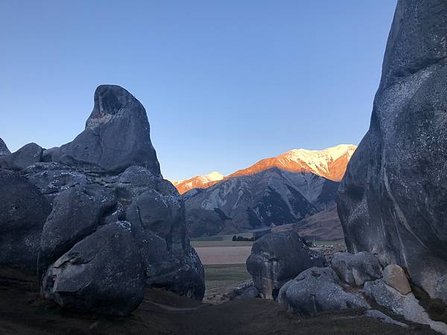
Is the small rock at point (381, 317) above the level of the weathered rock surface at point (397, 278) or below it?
below

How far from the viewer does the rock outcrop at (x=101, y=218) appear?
2009 centimetres

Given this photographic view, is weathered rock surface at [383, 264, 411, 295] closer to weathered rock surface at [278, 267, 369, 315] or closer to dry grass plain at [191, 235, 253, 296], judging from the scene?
weathered rock surface at [278, 267, 369, 315]

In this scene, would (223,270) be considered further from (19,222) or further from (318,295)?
(19,222)

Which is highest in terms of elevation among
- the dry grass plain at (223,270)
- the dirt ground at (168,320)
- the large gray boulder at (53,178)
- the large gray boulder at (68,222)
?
the large gray boulder at (53,178)

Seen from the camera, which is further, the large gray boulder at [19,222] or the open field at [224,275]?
the open field at [224,275]

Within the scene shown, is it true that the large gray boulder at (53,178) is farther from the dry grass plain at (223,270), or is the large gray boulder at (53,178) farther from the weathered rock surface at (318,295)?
the weathered rock surface at (318,295)

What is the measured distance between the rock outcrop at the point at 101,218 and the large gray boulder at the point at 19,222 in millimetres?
53

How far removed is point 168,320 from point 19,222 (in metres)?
10.5

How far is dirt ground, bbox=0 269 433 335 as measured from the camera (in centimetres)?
1733

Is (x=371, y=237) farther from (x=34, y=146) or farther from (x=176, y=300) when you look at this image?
(x=34, y=146)

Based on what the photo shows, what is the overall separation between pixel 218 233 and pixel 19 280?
115m

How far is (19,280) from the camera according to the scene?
73.6 ft

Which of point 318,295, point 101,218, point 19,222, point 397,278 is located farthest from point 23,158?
point 397,278

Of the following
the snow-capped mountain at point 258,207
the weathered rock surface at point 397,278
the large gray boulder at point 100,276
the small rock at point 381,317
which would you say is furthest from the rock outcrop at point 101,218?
the snow-capped mountain at point 258,207
